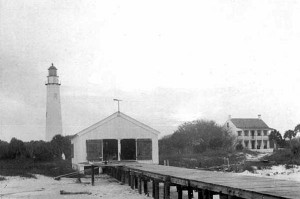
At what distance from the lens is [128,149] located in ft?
98.0

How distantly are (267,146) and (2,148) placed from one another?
45.7 meters

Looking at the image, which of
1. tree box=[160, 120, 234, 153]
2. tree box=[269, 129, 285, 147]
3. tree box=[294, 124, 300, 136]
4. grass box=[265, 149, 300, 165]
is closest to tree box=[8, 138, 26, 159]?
tree box=[160, 120, 234, 153]

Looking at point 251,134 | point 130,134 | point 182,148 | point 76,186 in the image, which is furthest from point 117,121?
point 251,134

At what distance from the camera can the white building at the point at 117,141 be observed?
1143 inches

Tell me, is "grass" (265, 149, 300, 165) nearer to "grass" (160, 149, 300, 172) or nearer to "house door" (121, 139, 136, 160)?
"grass" (160, 149, 300, 172)

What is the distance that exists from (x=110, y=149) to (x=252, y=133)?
156 ft

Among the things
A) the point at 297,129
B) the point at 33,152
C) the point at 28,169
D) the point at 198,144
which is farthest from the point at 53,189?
the point at 297,129

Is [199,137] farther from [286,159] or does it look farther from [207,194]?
[207,194]

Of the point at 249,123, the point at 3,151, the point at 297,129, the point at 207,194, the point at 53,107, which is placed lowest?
the point at 207,194

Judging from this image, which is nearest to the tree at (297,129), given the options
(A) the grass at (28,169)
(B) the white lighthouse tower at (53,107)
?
(B) the white lighthouse tower at (53,107)

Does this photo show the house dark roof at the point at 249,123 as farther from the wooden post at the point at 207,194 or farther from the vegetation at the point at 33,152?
the wooden post at the point at 207,194

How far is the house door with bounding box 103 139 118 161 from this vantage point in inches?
1151

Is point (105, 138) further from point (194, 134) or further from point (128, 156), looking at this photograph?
point (194, 134)

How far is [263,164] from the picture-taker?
34.4 metres
